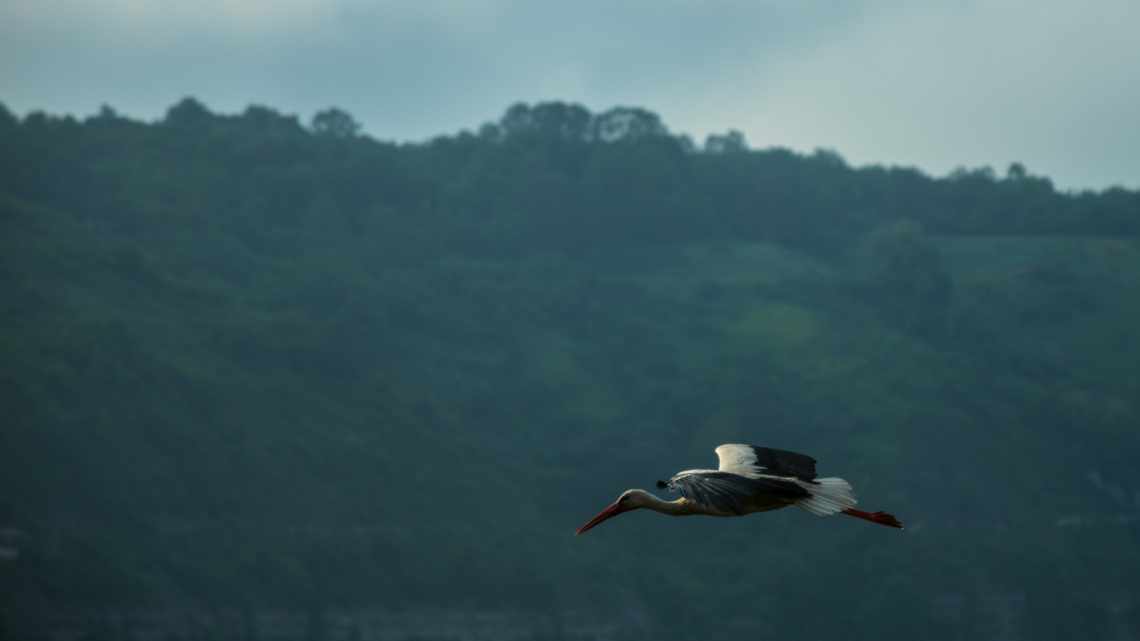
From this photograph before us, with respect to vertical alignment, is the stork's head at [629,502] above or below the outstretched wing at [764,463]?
below

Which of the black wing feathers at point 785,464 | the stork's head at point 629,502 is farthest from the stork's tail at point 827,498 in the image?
the stork's head at point 629,502

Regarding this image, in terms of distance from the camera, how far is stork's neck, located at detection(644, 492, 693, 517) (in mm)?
29945

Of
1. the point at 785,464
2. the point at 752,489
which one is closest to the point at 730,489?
the point at 752,489

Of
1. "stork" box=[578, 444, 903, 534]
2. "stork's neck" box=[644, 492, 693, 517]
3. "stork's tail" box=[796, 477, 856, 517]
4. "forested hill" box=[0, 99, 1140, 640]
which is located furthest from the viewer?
"forested hill" box=[0, 99, 1140, 640]

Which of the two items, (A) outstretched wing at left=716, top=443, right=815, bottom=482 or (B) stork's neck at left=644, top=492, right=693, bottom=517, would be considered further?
(A) outstretched wing at left=716, top=443, right=815, bottom=482

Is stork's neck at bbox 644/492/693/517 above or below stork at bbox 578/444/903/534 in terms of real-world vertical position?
below

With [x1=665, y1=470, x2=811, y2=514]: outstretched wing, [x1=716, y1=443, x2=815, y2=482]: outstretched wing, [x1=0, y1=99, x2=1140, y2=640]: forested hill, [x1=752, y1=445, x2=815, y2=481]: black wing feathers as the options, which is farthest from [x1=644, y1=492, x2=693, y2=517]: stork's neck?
[x1=0, y1=99, x2=1140, y2=640]: forested hill

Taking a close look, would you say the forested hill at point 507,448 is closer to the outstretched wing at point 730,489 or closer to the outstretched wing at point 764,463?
the outstretched wing at point 764,463

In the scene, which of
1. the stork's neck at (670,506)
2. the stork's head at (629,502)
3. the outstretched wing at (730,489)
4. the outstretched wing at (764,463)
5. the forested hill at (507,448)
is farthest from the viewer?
the forested hill at (507,448)

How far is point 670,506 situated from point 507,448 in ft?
449

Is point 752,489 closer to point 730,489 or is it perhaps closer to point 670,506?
point 730,489

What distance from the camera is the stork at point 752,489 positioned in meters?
27.1

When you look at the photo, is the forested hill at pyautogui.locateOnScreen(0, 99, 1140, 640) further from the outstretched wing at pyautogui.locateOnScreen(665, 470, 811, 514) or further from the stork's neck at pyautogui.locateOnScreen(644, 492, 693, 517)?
the outstretched wing at pyautogui.locateOnScreen(665, 470, 811, 514)

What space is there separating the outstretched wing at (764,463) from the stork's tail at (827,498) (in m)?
0.69
